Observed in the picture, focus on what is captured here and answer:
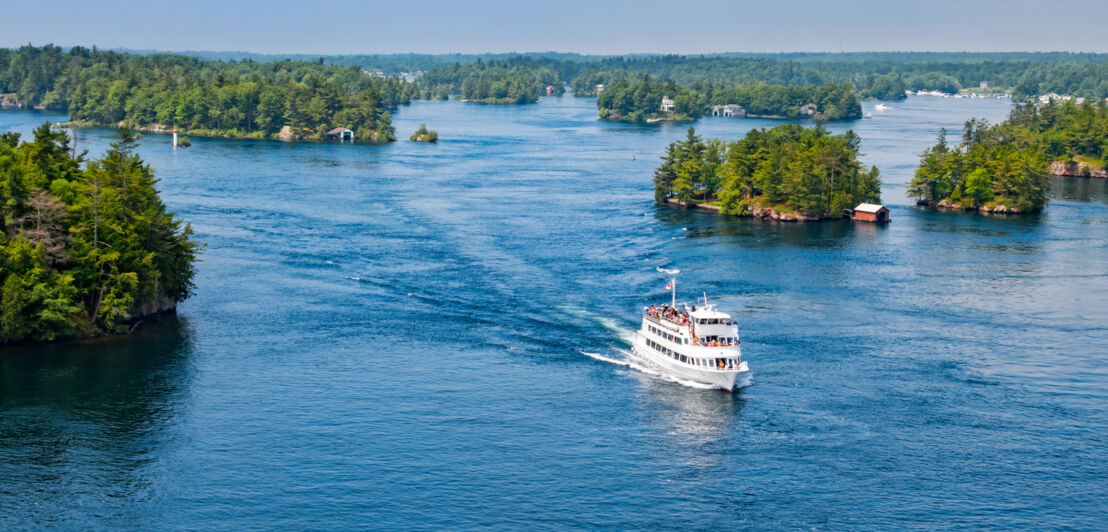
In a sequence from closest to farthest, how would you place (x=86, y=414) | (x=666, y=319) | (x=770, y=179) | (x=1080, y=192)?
→ (x=86, y=414), (x=666, y=319), (x=770, y=179), (x=1080, y=192)

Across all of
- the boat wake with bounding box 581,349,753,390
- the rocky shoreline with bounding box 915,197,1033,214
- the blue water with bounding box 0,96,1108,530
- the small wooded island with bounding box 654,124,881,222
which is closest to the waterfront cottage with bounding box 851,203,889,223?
the small wooded island with bounding box 654,124,881,222

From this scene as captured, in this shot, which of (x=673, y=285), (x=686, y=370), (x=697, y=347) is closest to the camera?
(x=697, y=347)

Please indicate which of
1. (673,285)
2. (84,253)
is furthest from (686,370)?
(84,253)

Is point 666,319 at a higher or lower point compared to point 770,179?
lower

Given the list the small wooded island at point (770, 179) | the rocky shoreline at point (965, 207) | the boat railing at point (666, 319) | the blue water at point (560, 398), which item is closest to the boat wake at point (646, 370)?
the blue water at point (560, 398)

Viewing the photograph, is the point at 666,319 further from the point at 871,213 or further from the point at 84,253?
the point at 871,213

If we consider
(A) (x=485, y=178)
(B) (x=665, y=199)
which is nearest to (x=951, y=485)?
(B) (x=665, y=199)

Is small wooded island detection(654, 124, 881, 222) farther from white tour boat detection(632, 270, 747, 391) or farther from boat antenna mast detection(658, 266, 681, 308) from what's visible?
white tour boat detection(632, 270, 747, 391)

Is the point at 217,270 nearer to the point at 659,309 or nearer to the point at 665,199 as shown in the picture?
the point at 659,309
